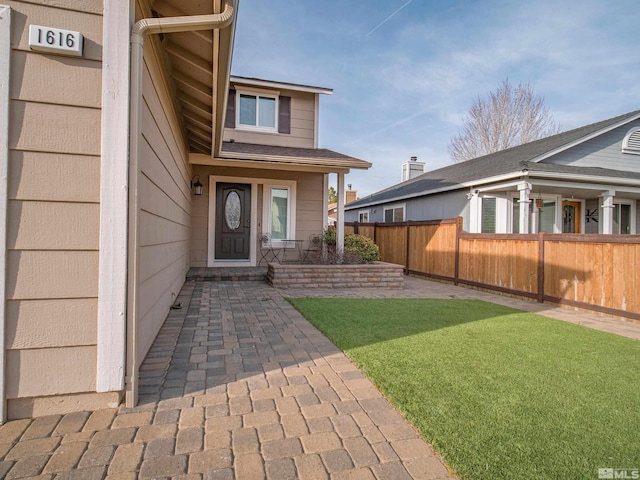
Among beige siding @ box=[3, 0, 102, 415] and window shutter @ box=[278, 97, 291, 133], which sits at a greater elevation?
window shutter @ box=[278, 97, 291, 133]

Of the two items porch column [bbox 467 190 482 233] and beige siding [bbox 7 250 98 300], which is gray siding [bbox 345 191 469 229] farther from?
beige siding [bbox 7 250 98 300]

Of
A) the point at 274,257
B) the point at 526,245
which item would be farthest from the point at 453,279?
the point at 274,257

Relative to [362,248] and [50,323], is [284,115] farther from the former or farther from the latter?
[50,323]

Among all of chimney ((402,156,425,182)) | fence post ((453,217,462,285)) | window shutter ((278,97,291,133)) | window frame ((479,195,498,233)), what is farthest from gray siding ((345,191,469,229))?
window shutter ((278,97,291,133))

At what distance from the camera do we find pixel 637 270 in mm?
4824

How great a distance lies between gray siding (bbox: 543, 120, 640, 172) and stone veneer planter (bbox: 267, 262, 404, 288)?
6.46 metres

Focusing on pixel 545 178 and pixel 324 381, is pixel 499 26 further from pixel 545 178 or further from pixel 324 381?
pixel 324 381

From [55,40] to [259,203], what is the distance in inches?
269

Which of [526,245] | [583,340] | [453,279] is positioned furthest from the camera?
[453,279]

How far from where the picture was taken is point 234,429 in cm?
190

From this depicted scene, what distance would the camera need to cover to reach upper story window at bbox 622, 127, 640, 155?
10609 mm

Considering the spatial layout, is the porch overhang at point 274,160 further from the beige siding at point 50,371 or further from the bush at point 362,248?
the beige siding at point 50,371

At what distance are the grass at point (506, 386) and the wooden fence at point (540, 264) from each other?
1.36 meters

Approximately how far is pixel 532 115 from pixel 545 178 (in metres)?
12.6
